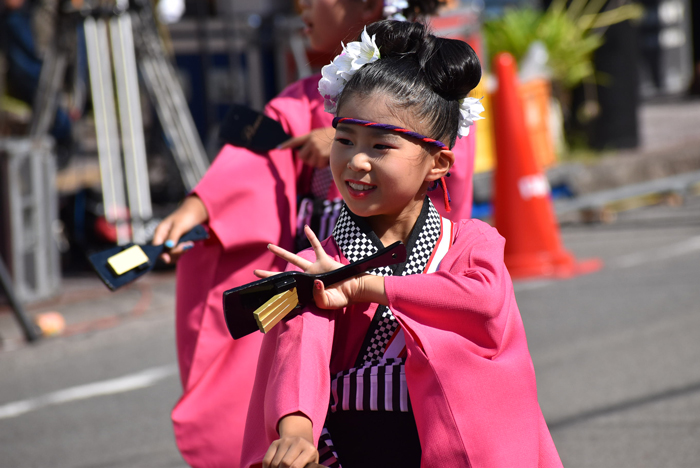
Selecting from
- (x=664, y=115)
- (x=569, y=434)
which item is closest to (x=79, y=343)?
(x=569, y=434)

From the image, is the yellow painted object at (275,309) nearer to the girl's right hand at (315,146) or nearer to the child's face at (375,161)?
the child's face at (375,161)

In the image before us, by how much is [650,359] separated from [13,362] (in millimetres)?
3645

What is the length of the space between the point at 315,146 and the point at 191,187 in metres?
5.05

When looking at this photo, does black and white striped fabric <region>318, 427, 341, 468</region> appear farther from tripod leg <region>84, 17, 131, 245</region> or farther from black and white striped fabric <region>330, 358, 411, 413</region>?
tripod leg <region>84, 17, 131, 245</region>

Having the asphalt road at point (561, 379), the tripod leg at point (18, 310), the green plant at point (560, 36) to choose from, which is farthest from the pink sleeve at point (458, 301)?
the green plant at point (560, 36)

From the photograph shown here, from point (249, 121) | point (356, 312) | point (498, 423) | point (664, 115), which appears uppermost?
point (249, 121)

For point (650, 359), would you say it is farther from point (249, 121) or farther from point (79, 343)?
point (79, 343)

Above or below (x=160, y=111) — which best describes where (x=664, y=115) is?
below

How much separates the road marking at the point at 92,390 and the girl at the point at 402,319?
3.19 m

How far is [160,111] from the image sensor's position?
7.61 m

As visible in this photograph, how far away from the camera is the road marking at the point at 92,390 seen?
4.56 meters

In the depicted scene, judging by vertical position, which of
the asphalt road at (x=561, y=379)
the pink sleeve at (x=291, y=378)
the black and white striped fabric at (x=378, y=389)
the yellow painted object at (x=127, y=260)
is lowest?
the asphalt road at (x=561, y=379)

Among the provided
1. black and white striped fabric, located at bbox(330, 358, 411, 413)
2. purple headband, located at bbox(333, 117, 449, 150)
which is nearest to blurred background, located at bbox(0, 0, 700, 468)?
purple headband, located at bbox(333, 117, 449, 150)

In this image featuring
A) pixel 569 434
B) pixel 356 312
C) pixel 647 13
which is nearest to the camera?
pixel 356 312
